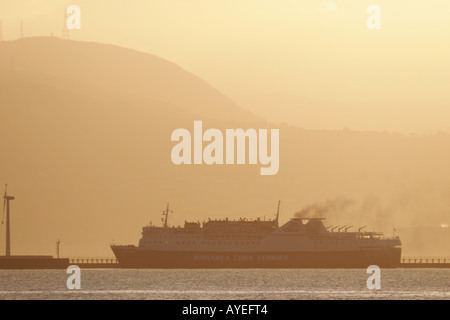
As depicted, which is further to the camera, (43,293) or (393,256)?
(393,256)
